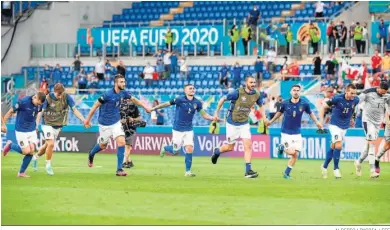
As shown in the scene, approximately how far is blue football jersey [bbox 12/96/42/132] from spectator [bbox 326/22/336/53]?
22720 millimetres

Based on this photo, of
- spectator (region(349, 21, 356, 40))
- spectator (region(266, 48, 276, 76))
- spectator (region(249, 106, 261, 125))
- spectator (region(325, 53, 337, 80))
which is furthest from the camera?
spectator (region(266, 48, 276, 76))

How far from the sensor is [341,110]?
25219 millimetres

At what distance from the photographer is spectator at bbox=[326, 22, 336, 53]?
1783 inches

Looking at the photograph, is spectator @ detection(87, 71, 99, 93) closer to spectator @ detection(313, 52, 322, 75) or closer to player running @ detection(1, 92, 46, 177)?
spectator @ detection(313, 52, 322, 75)

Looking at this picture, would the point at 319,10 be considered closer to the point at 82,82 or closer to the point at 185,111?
the point at 82,82

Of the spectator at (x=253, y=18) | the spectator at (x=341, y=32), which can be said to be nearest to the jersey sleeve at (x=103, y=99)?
the spectator at (x=341, y=32)

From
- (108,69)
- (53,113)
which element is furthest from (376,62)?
(53,113)

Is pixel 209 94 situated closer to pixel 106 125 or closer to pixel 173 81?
pixel 173 81

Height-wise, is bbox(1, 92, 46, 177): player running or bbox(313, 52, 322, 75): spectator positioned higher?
bbox(313, 52, 322, 75): spectator

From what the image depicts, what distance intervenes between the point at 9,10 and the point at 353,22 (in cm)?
1682

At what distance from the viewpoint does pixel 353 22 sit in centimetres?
4675

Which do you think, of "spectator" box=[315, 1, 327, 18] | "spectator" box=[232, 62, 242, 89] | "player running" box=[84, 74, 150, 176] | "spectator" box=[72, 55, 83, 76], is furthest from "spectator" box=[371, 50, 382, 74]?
"player running" box=[84, 74, 150, 176]

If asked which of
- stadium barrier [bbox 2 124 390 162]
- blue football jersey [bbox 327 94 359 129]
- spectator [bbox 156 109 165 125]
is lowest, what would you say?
stadium barrier [bbox 2 124 390 162]

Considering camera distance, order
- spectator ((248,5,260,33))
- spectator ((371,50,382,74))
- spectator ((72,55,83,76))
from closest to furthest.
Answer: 1. spectator ((371,50,382,74))
2. spectator ((248,5,260,33))
3. spectator ((72,55,83,76))
